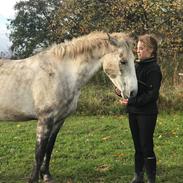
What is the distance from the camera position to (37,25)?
34656 mm

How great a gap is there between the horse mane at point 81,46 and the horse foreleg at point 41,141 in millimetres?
959

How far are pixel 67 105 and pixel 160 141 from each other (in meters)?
3.44

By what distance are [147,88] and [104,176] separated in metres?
1.58

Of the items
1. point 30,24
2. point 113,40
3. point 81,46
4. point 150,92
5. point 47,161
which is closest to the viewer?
point 150,92

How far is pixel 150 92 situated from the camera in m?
5.18

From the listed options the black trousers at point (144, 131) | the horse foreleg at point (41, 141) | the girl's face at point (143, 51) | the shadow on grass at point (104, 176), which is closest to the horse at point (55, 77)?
the horse foreleg at point (41, 141)

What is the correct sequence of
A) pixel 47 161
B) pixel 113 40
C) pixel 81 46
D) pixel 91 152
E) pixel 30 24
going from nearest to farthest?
pixel 113 40 < pixel 81 46 < pixel 47 161 < pixel 91 152 < pixel 30 24

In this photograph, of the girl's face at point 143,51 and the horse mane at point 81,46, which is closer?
the girl's face at point 143,51

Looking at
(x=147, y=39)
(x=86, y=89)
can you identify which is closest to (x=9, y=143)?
(x=147, y=39)

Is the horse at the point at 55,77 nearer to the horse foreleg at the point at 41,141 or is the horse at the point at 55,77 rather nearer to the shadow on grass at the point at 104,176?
the horse foreleg at the point at 41,141

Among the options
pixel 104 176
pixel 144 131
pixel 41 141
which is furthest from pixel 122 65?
pixel 104 176

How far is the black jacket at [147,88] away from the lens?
518cm

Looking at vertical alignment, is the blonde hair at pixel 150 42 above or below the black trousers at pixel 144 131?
above

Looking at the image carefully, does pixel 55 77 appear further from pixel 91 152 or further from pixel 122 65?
Answer: pixel 91 152
